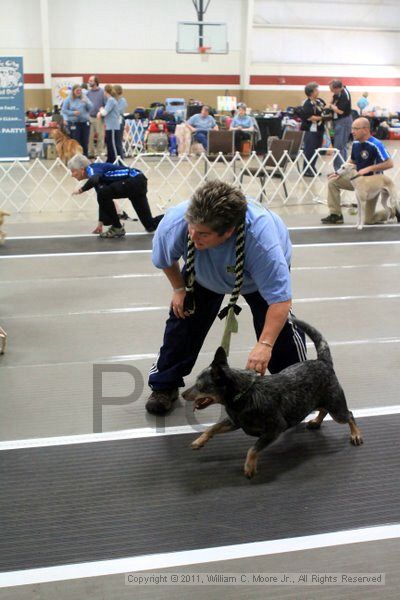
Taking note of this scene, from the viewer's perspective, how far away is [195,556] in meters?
1.93

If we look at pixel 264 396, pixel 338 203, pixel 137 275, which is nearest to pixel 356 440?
pixel 264 396

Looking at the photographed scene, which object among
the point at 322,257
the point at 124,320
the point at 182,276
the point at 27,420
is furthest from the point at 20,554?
the point at 322,257

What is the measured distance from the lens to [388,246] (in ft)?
19.9

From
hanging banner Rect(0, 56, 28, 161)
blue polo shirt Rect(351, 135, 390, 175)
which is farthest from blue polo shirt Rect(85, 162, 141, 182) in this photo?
hanging banner Rect(0, 56, 28, 161)

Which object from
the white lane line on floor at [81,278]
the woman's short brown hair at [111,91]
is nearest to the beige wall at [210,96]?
the woman's short brown hair at [111,91]

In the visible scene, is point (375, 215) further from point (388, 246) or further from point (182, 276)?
point (182, 276)

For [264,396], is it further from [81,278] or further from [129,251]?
[129,251]

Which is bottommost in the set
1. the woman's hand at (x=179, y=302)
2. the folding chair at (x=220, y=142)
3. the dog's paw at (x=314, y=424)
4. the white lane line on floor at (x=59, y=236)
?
the white lane line on floor at (x=59, y=236)

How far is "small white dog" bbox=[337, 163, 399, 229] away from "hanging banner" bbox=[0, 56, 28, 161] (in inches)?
264

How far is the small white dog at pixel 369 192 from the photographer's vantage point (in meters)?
6.81

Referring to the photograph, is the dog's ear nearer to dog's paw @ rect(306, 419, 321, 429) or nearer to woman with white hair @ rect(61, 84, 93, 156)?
dog's paw @ rect(306, 419, 321, 429)

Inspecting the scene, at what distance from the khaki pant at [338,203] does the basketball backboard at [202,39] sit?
1207 centimetres

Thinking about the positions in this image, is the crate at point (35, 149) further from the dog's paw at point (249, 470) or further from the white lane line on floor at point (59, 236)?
the dog's paw at point (249, 470)

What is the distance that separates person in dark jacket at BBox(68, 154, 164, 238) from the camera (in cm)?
611
